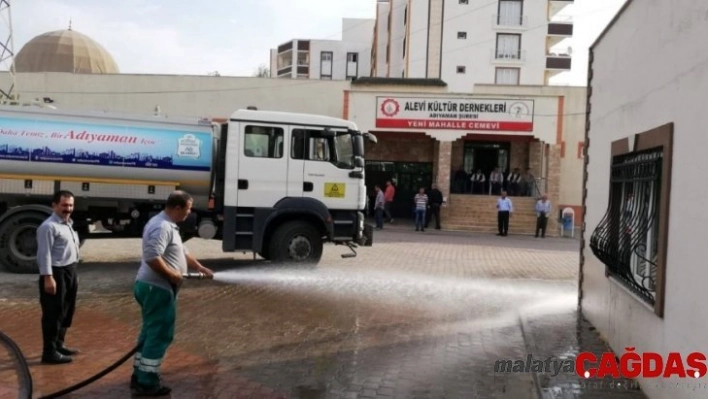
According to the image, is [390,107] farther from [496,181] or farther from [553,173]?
[553,173]

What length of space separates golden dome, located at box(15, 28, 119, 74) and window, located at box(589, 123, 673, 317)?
4192cm

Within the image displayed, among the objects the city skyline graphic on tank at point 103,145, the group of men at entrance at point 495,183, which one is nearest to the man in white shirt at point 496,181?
the group of men at entrance at point 495,183

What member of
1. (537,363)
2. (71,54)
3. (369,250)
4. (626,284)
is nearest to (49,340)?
(537,363)

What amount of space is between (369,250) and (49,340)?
36.1 ft

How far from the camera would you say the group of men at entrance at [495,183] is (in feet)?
90.8

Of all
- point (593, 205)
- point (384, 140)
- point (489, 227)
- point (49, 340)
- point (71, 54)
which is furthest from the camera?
point (71, 54)

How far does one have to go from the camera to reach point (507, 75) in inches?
2112

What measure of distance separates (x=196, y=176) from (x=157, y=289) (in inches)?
255

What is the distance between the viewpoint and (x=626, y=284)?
6168 millimetres

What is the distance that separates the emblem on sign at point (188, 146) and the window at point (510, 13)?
4666 cm

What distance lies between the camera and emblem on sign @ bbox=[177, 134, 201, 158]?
11180 mm

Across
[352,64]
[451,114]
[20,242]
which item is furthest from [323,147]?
[352,64]

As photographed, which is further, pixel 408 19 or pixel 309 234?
pixel 408 19

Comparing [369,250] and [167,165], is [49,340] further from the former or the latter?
[369,250]
